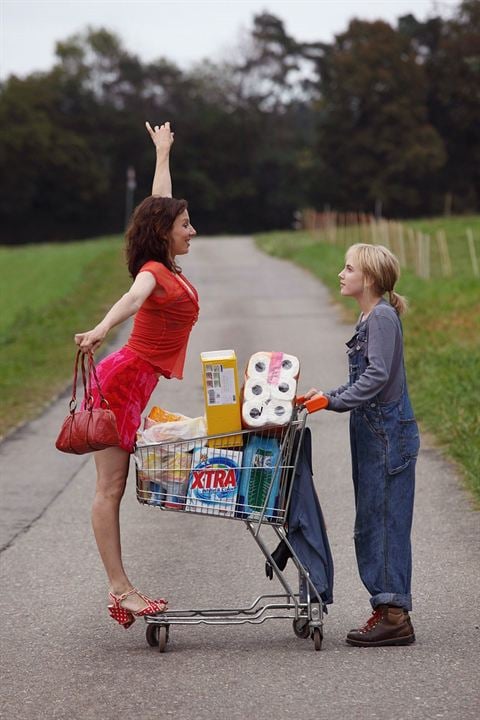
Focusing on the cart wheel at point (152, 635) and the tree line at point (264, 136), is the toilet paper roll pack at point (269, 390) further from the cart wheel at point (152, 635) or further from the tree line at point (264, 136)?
the tree line at point (264, 136)

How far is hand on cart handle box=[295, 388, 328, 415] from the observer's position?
5.45 metres

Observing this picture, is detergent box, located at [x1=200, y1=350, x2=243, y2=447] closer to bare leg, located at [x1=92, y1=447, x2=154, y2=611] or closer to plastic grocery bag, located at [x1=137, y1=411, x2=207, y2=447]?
plastic grocery bag, located at [x1=137, y1=411, x2=207, y2=447]

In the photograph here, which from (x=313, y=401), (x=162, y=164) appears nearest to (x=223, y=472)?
(x=313, y=401)

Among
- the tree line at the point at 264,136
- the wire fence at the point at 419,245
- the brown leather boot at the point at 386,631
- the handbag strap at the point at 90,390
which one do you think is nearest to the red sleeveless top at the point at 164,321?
the handbag strap at the point at 90,390

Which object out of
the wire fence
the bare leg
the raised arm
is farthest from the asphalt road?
the wire fence

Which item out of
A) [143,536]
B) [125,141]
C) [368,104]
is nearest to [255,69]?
[125,141]

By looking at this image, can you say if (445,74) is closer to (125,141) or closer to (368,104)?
(368,104)

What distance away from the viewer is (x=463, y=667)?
17.3 feet

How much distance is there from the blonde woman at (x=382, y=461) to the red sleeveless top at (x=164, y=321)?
0.69m

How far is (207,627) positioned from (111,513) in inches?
30.3

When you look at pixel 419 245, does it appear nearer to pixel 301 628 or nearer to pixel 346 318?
pixel 346 318

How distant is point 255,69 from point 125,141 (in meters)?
15.9

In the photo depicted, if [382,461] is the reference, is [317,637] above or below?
below

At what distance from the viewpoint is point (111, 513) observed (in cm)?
577
